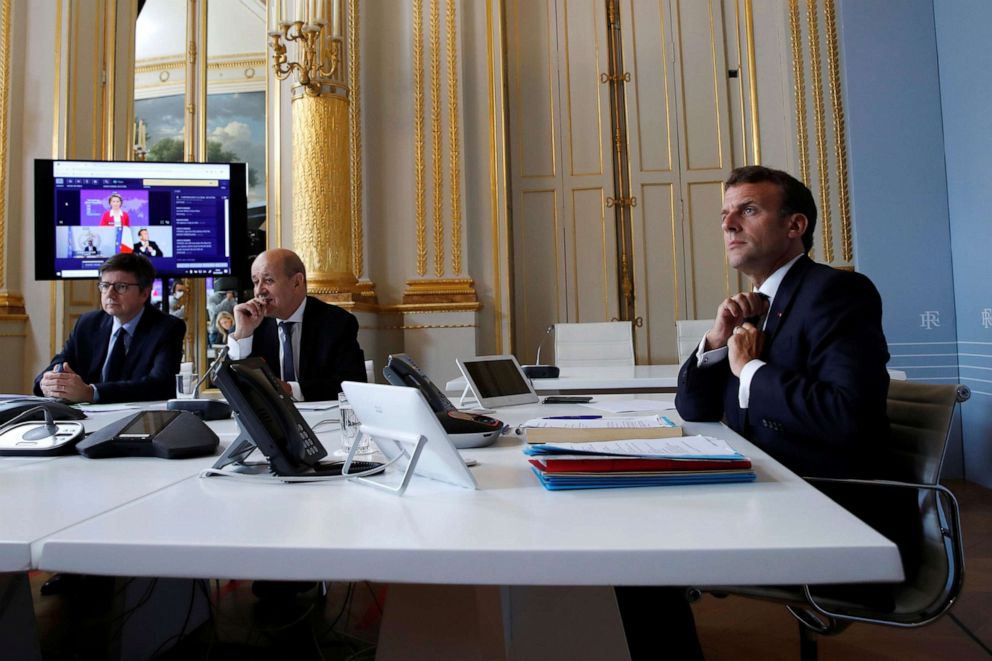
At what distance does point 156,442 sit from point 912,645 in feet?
6.87

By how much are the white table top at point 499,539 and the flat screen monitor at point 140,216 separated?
3807mm

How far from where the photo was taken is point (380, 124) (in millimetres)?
5254

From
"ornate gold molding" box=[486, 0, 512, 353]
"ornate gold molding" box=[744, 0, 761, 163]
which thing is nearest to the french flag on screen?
"ornate gold molding" box=[486, 0, 512, 353]

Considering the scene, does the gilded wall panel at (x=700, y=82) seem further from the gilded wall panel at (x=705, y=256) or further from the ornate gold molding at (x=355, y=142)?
the ornate gold molding at (x=355, y=142)

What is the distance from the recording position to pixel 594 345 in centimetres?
440

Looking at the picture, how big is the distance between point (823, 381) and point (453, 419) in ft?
2.57

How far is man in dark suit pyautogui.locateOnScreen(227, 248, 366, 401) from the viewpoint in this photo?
2.89 meters

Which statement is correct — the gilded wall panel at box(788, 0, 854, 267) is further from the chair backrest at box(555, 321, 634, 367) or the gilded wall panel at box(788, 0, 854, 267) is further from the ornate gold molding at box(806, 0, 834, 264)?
the chair backrest at box(555, 321, 634, 367)

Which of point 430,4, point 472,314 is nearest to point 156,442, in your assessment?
point 472,314

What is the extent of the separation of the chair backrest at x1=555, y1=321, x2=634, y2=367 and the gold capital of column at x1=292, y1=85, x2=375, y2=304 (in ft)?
4.87

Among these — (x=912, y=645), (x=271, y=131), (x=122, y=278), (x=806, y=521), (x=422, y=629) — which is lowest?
→ (x=912, y=645)

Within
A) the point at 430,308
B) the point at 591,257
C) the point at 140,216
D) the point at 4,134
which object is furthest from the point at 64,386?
the point at 591,257

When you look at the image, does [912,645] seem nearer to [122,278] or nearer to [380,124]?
[122,278]

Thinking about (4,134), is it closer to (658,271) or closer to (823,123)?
(658,271)
